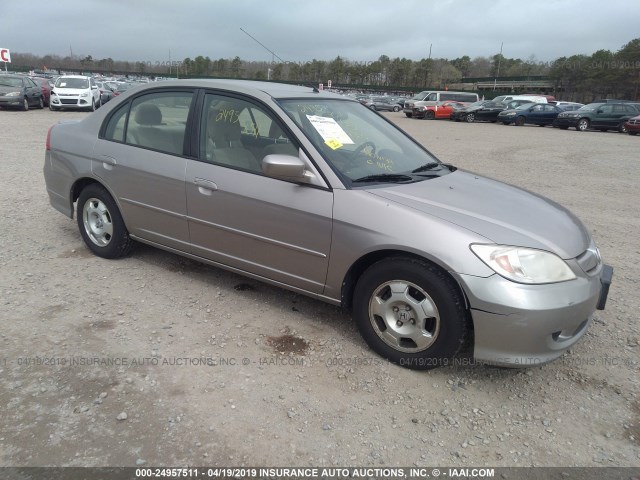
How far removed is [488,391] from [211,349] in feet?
5.73

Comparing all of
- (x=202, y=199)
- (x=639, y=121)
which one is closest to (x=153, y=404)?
(x=202, y=199)

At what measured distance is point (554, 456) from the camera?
2.42m

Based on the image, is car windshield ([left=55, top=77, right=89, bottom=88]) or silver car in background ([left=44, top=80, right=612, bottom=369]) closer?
silver car in background ([left=44, top=80, right=612, bottom=369])

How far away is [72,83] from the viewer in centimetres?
2194

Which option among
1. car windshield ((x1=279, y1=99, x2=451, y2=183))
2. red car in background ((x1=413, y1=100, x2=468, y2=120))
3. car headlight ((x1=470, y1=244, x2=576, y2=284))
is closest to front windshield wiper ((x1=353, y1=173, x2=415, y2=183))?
car windshield ((x1=279, y1=99, x2=451, y2=183))

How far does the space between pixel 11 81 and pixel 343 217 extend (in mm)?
23570

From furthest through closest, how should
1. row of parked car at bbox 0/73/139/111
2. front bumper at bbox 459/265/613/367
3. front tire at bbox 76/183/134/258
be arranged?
row of parked car at bbox 0/73/139/111 → front tire at bbox 76/183/134/258 → front bumper at bbox 459/265/613/367

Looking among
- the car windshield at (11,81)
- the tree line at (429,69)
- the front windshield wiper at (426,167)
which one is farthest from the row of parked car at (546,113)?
the front windshield wiper at (426,167)

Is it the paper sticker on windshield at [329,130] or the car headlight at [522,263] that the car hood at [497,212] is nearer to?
the car headlight at [522,263]

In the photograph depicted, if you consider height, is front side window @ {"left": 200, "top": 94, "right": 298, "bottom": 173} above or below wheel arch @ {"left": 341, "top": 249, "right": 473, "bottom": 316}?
above

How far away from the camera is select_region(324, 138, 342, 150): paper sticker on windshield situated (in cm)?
338

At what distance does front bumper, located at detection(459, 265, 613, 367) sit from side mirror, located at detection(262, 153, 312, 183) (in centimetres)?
119

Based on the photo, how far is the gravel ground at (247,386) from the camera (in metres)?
2.38

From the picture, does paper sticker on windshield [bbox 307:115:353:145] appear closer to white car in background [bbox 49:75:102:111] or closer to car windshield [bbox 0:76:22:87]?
white car in background [bbox 49:75:102:111]
